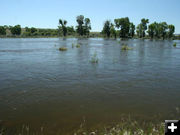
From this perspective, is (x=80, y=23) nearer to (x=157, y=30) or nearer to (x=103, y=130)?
(x=157, y=30)

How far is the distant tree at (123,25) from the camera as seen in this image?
114 m

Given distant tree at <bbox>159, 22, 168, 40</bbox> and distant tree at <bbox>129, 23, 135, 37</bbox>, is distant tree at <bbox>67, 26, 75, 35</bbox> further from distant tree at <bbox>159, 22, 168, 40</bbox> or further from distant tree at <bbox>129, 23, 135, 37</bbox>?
distant tree at <bbox>159, 22, 168, 40</bbox>

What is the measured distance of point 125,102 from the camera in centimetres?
803

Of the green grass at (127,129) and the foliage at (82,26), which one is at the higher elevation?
the foliage at (82,26)

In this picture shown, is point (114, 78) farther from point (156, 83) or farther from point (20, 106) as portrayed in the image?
point (20, 106)

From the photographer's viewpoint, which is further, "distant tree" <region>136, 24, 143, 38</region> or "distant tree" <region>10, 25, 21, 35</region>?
"distant tree" <region>10, 25, 21, 35</region>

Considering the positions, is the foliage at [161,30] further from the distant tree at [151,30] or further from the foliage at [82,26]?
the foliage at [82,26]

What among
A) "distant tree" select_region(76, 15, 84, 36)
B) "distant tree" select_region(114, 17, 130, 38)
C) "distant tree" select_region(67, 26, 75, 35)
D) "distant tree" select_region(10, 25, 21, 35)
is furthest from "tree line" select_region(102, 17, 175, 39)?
"distant tree" select_region(10, 25, 21, 35)

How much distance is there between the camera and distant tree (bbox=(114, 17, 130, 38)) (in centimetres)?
11400

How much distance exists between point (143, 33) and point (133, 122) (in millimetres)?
129799

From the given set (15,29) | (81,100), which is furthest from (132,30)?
(81,100)

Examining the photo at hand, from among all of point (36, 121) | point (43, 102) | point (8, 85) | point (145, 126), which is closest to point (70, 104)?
point (43, 102)

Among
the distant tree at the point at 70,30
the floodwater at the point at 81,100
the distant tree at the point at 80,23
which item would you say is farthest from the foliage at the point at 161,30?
the floodwater at the point at 81,100

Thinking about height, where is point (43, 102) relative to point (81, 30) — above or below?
below
